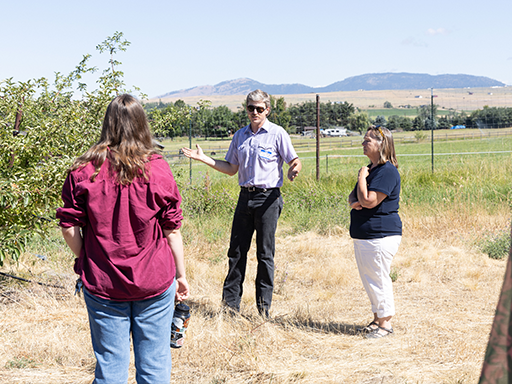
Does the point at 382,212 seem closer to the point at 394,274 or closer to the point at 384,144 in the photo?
the point at 384,144

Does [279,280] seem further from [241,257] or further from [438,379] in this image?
[438,379]

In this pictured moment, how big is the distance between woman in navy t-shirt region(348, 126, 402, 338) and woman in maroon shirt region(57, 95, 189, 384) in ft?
6.63

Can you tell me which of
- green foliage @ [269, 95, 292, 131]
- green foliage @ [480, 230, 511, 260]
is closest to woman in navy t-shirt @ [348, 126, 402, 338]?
green foliage @ [480, 230, 511, 260]

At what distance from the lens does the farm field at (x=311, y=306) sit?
3.31m

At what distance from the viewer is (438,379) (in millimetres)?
3090

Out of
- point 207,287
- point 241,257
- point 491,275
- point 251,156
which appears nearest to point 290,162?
point 251,156

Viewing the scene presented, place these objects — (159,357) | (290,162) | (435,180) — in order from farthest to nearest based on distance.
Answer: (435,180) < (290,162) < (159,357)

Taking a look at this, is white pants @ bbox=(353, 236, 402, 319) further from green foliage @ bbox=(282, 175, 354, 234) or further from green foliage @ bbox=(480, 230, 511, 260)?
green foliage @ bbox=(282, 175, 354, 234)

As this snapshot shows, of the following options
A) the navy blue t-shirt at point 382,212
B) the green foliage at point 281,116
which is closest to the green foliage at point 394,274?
the navy blue t-shirt at point 382,212

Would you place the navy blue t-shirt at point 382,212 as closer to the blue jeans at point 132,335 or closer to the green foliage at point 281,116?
the blue jeans at point 132,335

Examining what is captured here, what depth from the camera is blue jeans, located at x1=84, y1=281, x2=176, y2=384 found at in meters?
2.19

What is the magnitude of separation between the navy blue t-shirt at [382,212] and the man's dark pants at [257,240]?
82cm

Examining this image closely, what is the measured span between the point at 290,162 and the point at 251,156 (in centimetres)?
38

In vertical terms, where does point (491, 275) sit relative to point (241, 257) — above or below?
below
